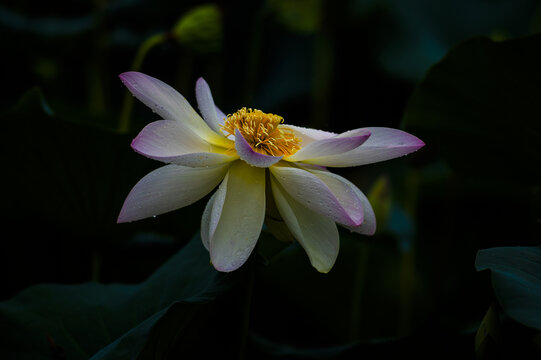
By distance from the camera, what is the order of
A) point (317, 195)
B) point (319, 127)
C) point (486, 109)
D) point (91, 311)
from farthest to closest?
point (319, 127)
point (486, 109)
point (91, 311)
point (317, 195)

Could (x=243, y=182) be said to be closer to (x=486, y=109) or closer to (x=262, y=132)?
(x=262, y=132)

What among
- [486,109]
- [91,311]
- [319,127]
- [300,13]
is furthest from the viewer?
[300,13]

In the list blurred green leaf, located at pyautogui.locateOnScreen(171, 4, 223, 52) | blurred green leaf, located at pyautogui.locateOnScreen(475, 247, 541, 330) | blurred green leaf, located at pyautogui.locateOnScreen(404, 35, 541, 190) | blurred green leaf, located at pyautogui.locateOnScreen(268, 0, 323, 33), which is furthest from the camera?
blurred green leaf, located at pyautogui.locateOnScreen(268, 0, 323, 33)

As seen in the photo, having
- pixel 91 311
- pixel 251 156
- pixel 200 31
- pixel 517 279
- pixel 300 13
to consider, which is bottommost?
pixel 91 311

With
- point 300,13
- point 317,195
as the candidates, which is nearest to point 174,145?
point 317,195

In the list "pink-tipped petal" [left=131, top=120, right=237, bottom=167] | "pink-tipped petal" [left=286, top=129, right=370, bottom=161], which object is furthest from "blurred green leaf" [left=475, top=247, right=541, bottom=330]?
"pink-tipped petal" [left=131, top=120, right=237, bottom=167]

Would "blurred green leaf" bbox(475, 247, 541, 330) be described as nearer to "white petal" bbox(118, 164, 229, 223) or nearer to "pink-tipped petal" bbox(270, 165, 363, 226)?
"pink-tipped petal" bbox(270, 165, 363, 226)

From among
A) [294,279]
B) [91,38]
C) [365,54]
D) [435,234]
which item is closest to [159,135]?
[294,279]

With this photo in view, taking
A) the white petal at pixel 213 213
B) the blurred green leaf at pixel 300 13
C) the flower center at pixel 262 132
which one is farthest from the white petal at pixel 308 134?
the blurred green leaf at pixel 300 13
